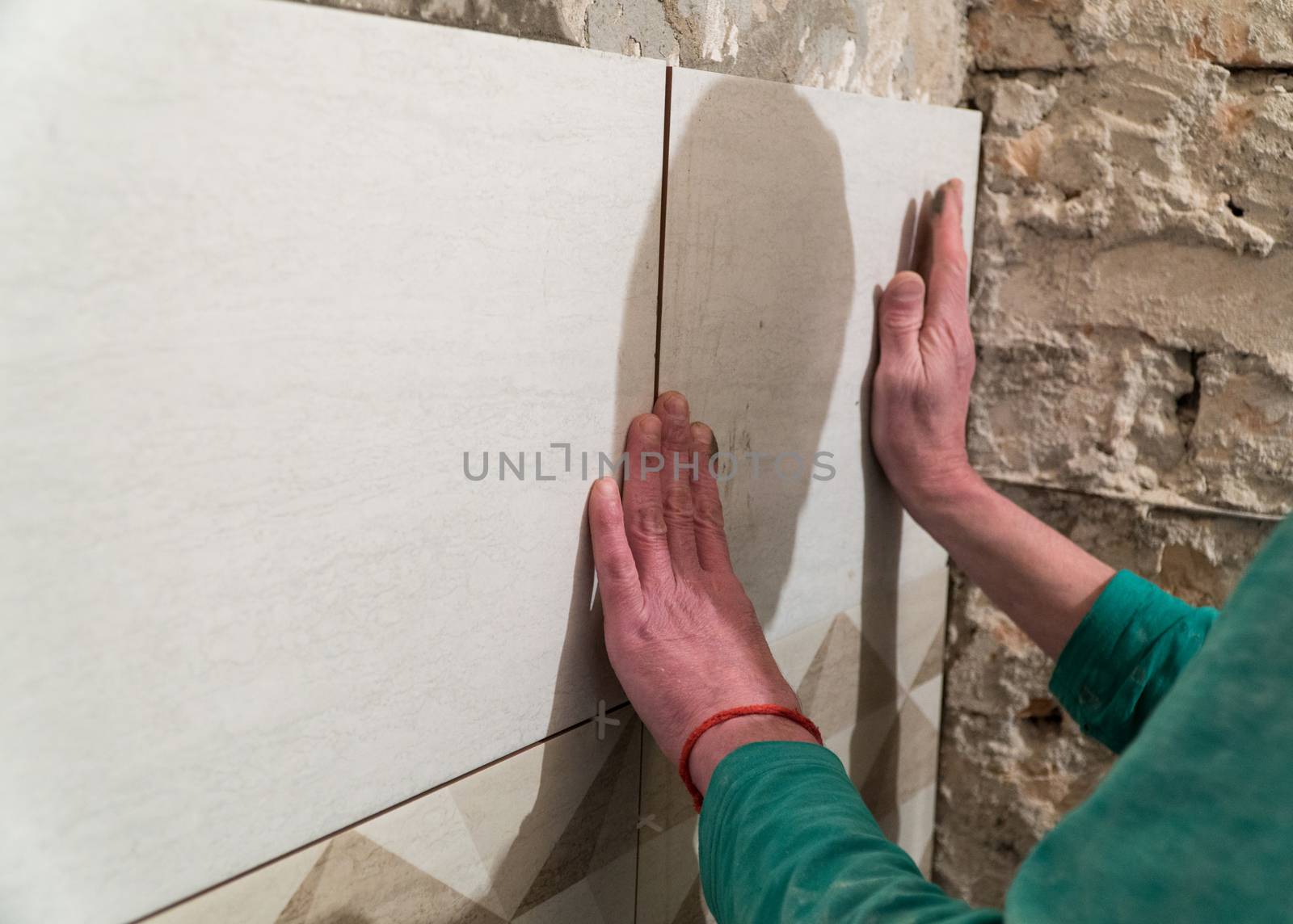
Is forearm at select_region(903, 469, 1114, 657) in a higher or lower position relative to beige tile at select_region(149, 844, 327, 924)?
higher

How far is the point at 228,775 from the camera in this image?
0.64 m

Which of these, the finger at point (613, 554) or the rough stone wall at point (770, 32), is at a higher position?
the rough stone wall at point (770, 32)

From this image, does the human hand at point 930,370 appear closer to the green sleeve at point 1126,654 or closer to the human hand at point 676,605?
the green sleeve at point 1126,654

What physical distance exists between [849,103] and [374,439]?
68 cm

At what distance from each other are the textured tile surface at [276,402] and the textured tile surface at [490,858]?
0.02 metres

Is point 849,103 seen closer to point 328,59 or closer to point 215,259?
point 328,59

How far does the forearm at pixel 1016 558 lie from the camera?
113 cm

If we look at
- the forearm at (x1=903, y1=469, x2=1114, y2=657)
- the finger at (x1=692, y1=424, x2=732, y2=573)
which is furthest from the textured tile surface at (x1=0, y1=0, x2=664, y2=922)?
the forearm at (x1=903, y1=469, x2=1114, y2=657)

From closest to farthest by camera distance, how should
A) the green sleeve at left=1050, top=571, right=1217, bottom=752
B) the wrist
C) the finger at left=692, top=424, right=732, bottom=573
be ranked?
the wrist → the finger at left=692, top=424, right=732, bottom=573 → the green sleeve at left=1050, top=571, right=1217, bottom=752

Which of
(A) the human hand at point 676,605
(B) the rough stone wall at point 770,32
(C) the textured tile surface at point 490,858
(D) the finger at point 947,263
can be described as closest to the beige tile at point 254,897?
(C) the textured tile surface at point 490,858

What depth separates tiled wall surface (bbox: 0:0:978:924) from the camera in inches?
20.7

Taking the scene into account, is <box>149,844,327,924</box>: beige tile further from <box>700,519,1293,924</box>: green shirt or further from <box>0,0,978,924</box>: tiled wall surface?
<box>700,519,1293,924</box>: green shirt

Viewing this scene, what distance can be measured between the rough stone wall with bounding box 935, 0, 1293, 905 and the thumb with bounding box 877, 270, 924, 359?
212mm

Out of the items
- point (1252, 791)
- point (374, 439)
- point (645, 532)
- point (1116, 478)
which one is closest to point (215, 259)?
point (374, 439)
